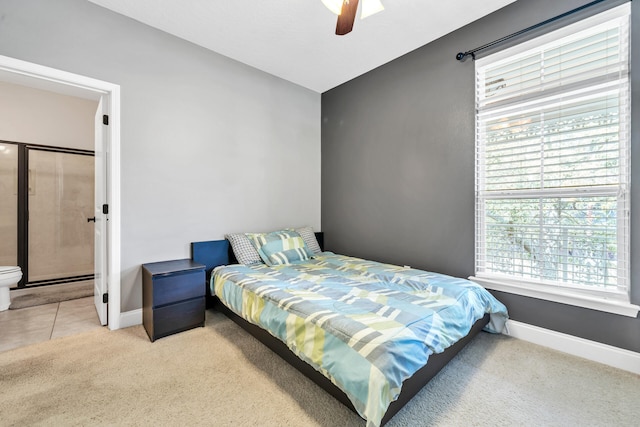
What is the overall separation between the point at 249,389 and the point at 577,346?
2371 millimetres

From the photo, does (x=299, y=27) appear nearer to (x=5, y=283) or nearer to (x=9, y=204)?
(x=5, y=283)

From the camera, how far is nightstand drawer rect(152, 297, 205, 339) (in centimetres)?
223

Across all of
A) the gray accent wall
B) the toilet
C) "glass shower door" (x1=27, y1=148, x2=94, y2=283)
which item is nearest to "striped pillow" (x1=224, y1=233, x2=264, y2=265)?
the gray accent wall

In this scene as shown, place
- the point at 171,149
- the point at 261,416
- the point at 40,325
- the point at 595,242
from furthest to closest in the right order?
the point at 171,149, the point at 40,325, the point at 595,242, the point at 261,416

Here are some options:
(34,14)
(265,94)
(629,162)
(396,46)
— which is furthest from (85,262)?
(629,162)

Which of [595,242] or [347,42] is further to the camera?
[347,42]

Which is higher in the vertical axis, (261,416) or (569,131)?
(569,131)

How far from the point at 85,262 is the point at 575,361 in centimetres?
576

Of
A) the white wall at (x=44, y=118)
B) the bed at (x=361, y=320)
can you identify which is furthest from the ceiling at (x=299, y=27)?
the white wall at (x=44, y=118)

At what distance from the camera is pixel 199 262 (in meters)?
2.83

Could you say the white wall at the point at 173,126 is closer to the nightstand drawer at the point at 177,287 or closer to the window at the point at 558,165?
the nightstand drawer at the point at 177,287

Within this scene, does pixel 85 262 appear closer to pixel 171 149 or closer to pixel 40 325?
pixel 40 325

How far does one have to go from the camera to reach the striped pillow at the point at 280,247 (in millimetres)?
2963

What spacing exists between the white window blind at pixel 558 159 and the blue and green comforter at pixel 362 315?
571mm
